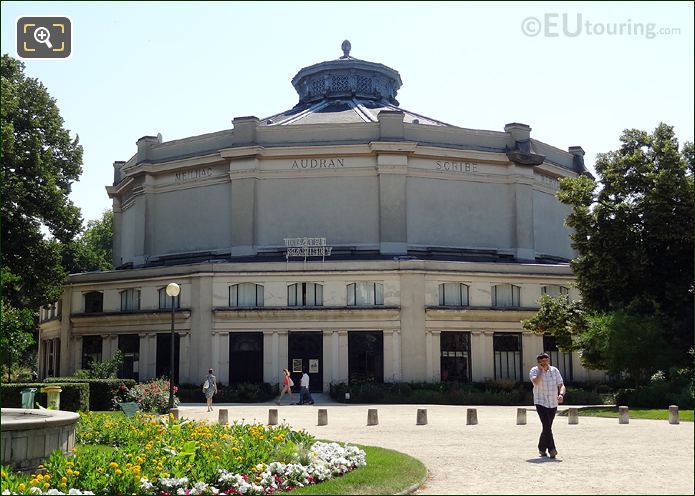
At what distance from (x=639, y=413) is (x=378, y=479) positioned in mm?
20077

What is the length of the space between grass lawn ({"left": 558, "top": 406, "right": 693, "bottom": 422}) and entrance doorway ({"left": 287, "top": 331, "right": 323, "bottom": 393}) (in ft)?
58.4

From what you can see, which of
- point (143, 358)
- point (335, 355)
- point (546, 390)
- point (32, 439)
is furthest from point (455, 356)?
point (32, 439)

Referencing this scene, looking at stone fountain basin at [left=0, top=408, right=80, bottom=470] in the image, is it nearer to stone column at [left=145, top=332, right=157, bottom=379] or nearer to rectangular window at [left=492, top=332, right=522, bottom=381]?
stone column at [left=145, top=332, right=157, bottom=379]

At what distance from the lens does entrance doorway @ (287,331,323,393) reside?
4953 centimetres

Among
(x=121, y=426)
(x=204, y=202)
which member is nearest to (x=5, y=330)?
(x=121, y=426)

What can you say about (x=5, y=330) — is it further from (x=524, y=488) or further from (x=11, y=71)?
(x=524, y=488)

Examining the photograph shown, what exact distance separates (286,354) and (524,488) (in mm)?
36656

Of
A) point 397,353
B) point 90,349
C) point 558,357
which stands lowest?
point 558,357

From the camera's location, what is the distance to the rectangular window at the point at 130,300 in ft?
176

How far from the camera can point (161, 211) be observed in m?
61.7

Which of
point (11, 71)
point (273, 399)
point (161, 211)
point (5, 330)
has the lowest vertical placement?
point (273, 399)

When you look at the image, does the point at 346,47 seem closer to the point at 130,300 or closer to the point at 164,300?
the point at 130,300

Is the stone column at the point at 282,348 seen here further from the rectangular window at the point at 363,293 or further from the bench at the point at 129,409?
the bench at the point at 129,409

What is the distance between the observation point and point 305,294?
5000 centimetres
